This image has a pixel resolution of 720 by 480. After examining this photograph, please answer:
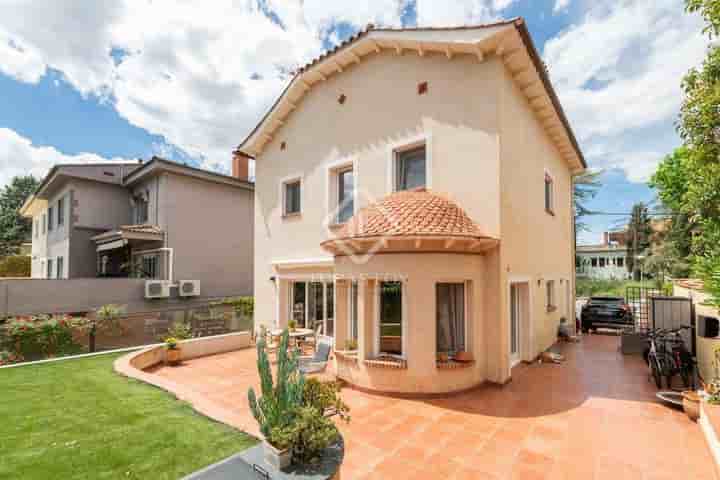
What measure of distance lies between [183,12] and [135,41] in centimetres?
211

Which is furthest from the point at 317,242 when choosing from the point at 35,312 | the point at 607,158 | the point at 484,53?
the point at 607,158

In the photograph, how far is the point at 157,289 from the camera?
700 inches

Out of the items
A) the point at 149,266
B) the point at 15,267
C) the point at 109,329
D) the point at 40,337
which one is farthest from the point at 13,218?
the point at 40,337

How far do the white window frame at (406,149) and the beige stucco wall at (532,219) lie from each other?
2.09 meters

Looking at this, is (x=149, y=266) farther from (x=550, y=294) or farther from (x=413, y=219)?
(x=550, y=294)

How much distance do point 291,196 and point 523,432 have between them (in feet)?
40.1

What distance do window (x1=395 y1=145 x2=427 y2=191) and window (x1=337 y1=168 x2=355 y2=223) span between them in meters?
1.95

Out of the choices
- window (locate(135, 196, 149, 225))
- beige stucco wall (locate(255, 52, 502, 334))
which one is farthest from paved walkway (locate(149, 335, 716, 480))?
window (locate(135, 196, 149, 225))

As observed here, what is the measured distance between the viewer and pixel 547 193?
14.8 meters

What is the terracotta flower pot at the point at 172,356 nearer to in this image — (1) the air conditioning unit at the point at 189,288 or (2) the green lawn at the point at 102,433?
(2) the green lawn at the point at 102,433

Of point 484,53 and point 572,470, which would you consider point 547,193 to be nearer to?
point 484,53

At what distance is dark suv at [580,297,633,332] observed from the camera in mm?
17438

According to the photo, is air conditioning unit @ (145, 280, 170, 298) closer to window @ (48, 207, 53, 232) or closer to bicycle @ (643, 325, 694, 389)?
window @ (48, 207, 53, 232)

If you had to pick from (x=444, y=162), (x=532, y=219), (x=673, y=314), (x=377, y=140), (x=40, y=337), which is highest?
(x=377, y=140)
